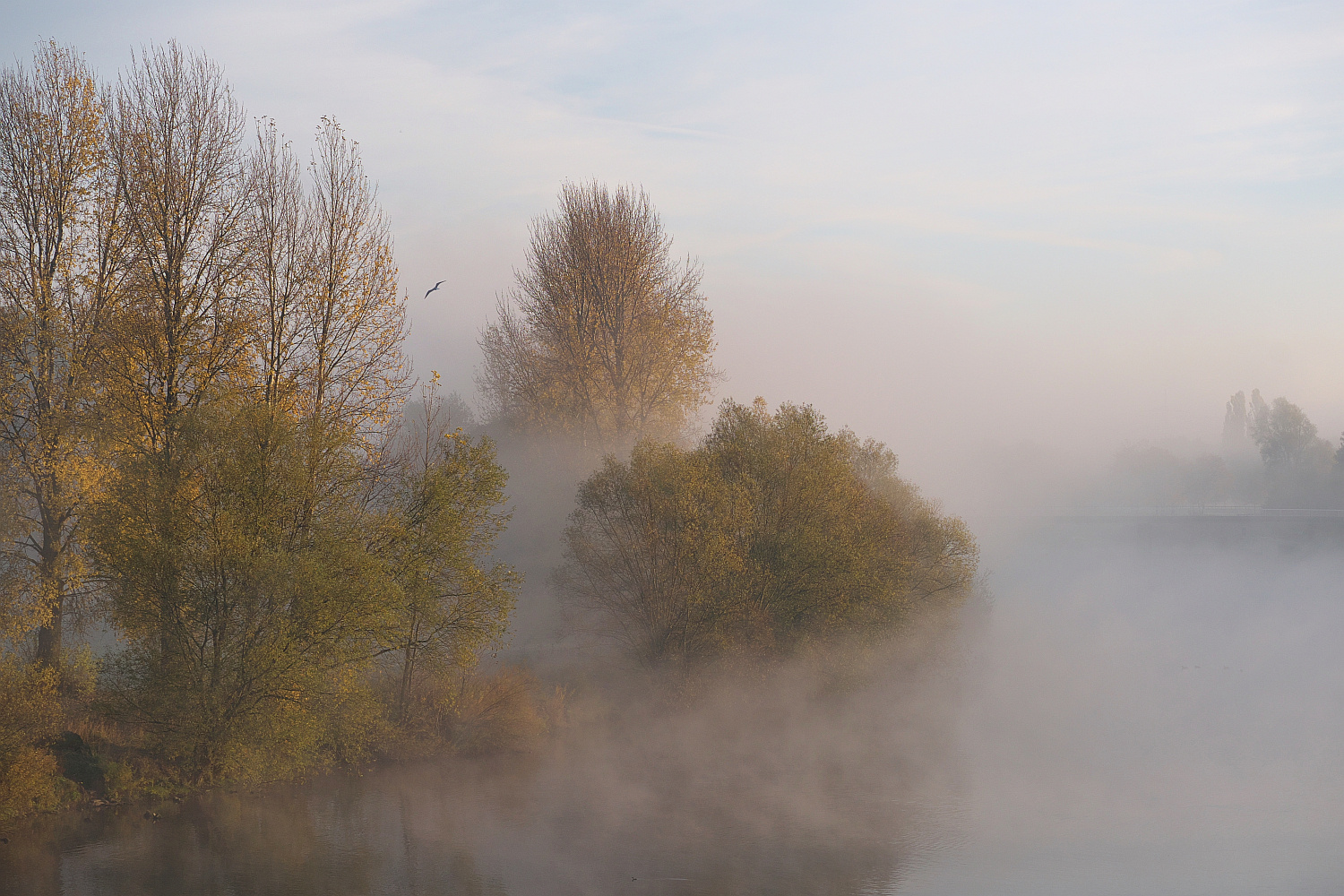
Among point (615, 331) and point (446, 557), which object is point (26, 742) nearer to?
point (446, 557)

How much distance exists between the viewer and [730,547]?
133 ft

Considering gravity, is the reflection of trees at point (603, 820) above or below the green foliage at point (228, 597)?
below

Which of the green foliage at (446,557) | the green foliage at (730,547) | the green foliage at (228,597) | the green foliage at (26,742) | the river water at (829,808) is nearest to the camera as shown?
the green foliage at (26,742)

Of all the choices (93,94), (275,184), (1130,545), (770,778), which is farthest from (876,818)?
(1130,545)

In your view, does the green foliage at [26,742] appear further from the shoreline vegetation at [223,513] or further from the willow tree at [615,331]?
the willow tree at [615,331]

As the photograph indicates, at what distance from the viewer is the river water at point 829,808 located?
25.2 meters

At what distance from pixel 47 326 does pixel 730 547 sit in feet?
84.1

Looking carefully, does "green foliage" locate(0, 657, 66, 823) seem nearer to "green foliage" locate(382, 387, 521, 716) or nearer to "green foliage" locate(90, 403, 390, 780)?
"green foliage" locate(90, 403, 390, 780)

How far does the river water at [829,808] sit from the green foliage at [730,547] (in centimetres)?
341

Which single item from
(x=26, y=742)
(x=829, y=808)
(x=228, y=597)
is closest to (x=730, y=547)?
(x=829, y=808)

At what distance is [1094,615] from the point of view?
9531cm

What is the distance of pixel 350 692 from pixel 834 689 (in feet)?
77.5

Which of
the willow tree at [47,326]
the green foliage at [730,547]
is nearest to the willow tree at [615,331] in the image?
the green foliage at [730,547]

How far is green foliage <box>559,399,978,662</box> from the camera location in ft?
131
